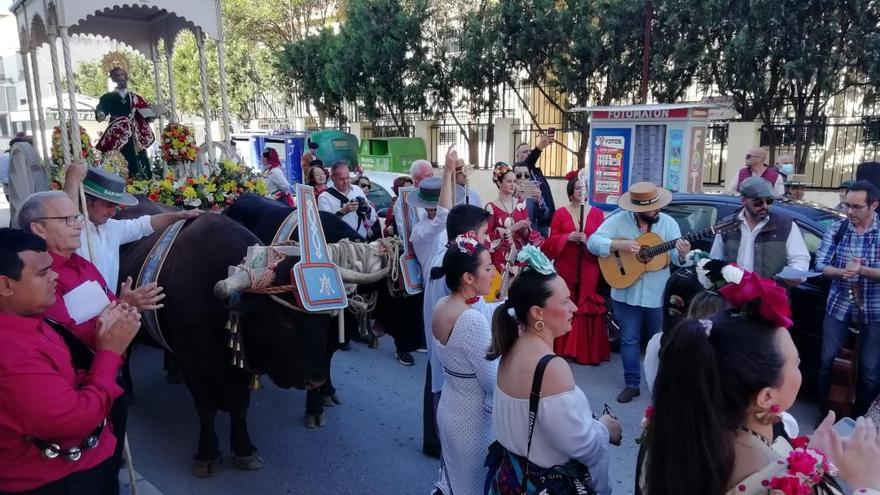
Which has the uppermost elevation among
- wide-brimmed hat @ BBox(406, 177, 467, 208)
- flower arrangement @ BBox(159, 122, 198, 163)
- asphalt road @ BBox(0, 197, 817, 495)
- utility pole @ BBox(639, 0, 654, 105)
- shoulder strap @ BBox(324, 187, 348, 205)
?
utility pole @ BBox(639, 0, 654, 105)

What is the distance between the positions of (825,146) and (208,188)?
10.7 m

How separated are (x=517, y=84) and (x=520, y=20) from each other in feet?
6.14

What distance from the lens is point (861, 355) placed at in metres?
4.57

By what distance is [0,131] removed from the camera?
132ft

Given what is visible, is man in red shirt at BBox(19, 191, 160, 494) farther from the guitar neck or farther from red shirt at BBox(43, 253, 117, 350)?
the guitar neck

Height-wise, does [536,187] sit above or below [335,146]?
below

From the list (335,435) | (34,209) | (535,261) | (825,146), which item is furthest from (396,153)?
(535,261)

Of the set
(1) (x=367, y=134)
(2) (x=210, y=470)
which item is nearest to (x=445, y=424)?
(2) (x=210, y=470)

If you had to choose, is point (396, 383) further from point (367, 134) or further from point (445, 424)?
point (367, 134)

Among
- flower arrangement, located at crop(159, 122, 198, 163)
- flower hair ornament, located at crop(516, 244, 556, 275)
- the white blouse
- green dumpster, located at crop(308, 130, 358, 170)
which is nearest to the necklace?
the white blouse

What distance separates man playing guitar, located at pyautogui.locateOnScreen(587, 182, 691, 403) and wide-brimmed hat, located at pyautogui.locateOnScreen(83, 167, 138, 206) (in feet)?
12.4

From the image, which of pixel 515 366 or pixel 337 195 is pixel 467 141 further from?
pixel 515 366

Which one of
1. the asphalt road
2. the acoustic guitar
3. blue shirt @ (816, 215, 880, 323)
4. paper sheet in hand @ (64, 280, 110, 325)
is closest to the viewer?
paper sheet in hand @ (64, 280, 110, 325)

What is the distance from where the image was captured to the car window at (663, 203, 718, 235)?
229 inches
